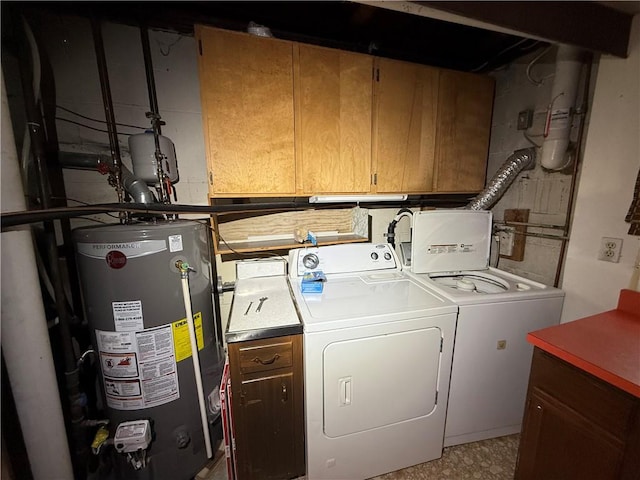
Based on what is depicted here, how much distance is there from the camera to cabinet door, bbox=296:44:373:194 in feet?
4.93

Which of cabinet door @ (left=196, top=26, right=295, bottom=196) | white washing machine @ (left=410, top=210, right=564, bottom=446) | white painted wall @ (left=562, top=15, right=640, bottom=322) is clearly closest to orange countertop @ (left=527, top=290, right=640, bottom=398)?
white painted wall @ (left=562, top=15, right=640, bottom=322)

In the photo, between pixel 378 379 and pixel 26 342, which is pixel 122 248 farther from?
pixel 378 379

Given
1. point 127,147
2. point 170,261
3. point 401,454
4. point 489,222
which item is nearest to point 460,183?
point 489,222

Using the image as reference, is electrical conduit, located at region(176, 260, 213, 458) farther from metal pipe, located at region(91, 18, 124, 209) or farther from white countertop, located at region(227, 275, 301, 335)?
metal pipe, located at region(91, 18, 124, 209)

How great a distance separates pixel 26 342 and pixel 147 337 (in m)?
0.39

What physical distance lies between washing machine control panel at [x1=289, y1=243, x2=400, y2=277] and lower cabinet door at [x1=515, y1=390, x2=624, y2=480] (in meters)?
1.02

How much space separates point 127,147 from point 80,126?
244 mm

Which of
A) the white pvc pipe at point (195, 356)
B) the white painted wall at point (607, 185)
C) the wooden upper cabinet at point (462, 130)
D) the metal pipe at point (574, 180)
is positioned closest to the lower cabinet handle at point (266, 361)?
the white pvc pipe at point (195, 356)

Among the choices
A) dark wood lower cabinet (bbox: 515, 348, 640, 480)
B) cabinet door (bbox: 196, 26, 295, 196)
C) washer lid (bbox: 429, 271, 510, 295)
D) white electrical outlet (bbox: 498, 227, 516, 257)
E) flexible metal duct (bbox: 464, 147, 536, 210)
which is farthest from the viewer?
white electrical outlet (bbox: 498, 227, 516, 257)

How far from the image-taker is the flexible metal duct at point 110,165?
1299 mm

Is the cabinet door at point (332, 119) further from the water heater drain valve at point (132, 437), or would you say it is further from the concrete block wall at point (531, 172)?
the water heater drain valve at point (132, 437)

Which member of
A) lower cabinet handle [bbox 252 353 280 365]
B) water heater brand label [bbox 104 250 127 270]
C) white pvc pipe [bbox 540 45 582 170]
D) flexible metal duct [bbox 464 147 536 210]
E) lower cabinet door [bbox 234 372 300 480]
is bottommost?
lower cabinet door [bbox 234 372 300 480]

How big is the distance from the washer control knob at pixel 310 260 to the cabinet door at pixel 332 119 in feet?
1.40

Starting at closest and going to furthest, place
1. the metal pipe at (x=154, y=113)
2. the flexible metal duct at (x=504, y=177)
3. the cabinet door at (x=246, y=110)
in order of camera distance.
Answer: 1. the cabinet door at (x=246, y=110)
2. the metal pipe at (x=154, y=113)
3. the flexible metal duct at (x=504, y=177)
